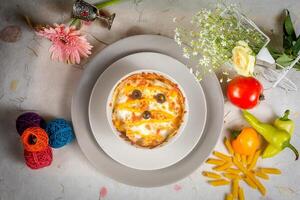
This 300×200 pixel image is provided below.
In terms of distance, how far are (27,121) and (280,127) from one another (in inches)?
35.2

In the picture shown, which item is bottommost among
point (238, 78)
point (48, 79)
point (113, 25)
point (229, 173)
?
point (229, 173)

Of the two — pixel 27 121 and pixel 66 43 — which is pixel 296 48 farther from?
pixel 27 121

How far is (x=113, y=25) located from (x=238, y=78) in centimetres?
50

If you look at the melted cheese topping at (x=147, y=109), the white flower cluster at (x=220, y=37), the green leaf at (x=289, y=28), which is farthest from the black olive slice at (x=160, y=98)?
the green leaf at (x=289, y=28)

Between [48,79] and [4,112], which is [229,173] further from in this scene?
[4,112]

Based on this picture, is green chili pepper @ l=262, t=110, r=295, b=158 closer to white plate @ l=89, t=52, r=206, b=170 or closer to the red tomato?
the red tomato

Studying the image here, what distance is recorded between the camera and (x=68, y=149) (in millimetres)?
1635

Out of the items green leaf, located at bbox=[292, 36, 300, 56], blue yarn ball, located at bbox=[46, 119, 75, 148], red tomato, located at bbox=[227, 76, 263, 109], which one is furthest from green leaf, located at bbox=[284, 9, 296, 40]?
blue yarn ball, located at bbox=[46, 119, 75, 148]

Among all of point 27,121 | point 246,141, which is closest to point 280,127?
point 246,141

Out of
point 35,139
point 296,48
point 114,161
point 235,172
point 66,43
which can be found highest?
point 66,43

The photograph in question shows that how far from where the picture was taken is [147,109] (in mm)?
1511

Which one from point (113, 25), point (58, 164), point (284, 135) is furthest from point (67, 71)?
point (284, 135)

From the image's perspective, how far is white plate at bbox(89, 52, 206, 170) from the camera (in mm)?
1546

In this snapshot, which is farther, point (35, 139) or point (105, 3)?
point (105, 3)
